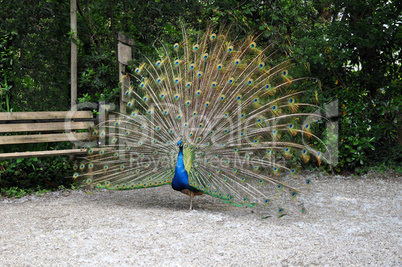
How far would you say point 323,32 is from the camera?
24.3ft

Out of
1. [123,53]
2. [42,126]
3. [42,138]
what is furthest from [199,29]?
[42,138]

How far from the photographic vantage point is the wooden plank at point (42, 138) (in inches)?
223

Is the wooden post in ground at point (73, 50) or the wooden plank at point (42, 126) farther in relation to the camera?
the wooden post in ground at point (73, 50)

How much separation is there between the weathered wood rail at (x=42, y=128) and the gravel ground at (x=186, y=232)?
695 millimetres

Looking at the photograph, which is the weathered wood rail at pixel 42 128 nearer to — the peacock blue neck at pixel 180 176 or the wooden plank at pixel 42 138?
the wooden plank at pixel 42 138

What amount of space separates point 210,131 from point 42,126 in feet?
8.58

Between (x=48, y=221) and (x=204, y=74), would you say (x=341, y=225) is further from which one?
(x=48, y=221)

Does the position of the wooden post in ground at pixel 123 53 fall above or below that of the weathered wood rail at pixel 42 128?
above

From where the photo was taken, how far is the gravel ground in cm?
359

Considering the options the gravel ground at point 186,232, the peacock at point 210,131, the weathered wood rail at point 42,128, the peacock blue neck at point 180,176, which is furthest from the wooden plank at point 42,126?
the peacock blue neck at point 180,176

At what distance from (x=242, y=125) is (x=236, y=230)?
1341 millimetres

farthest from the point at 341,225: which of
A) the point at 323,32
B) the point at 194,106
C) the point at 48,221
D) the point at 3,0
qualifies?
the point at 3,0

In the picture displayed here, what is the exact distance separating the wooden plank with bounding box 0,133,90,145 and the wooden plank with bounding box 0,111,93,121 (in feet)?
0.86

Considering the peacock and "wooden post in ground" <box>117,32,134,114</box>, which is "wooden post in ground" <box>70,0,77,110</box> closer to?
"wooden post in ground" <box>117,32,134,114</box>
